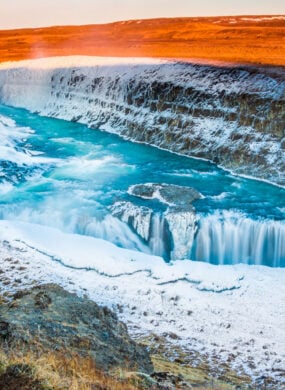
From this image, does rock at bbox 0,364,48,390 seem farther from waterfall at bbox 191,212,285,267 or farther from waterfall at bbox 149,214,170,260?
waterfall at bbox 191,212,285,267

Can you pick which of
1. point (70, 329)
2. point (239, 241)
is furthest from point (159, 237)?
point (70, 329)

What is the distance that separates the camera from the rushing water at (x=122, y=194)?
15.0 metres

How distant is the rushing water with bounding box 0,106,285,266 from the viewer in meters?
15.0

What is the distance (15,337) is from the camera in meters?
7.51

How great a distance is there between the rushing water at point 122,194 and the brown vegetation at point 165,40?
389 inches

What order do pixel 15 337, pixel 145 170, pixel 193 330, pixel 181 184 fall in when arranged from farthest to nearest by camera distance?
pixel 145 170, pixel 181 184, pixel 193 330, pixel 15 337

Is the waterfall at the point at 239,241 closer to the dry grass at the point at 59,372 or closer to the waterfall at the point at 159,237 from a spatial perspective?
the waterfall at the point at 159,237

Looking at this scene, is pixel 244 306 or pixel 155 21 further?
pixel 155 21

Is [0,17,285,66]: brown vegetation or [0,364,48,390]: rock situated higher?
[0,17,285,66]: brown vegetation

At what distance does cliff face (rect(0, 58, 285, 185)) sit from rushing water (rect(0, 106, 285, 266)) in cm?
92

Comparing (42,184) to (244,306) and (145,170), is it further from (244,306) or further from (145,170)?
(244,306)

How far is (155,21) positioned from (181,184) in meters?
50.8

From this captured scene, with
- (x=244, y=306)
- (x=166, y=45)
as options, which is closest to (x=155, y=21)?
(x=166, y=45)

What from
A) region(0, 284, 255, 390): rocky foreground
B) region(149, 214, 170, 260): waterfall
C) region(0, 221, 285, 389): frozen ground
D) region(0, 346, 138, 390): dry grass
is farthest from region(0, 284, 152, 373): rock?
region(149, 214, 170, 260): waterfall
